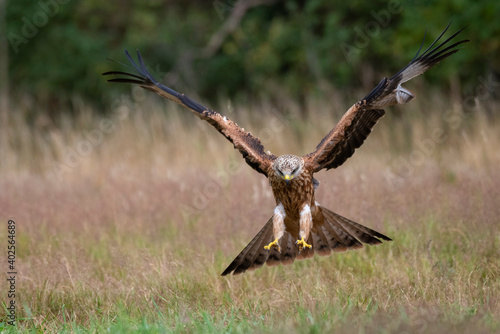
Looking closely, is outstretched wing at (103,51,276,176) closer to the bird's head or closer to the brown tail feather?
the bird's head

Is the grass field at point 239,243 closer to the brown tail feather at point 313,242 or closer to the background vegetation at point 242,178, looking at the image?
the background vegetation at point 242,178

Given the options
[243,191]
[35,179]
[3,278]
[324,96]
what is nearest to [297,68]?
[324,96]

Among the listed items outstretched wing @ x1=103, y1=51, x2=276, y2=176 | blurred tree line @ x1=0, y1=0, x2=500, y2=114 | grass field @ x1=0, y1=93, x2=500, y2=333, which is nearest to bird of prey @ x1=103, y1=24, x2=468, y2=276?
outstretched wing @ x1=103, y1=51, x2=276, y2=176

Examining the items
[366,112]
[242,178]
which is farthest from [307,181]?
[242,178]

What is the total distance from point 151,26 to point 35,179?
8.91 m

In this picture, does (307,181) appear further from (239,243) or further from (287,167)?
(239,243)

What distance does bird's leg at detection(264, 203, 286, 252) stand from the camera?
5.43 m

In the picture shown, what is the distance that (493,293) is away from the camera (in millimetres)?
4828

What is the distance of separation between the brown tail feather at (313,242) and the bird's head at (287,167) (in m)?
0.53

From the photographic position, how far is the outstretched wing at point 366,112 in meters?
5.35

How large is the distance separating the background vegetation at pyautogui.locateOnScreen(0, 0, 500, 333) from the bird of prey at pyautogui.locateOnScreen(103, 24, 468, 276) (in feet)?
0.77

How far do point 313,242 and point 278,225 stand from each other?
440mm

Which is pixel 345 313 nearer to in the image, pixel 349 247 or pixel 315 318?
pixel 315 318

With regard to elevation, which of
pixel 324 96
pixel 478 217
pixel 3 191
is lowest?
pixel 478 217
